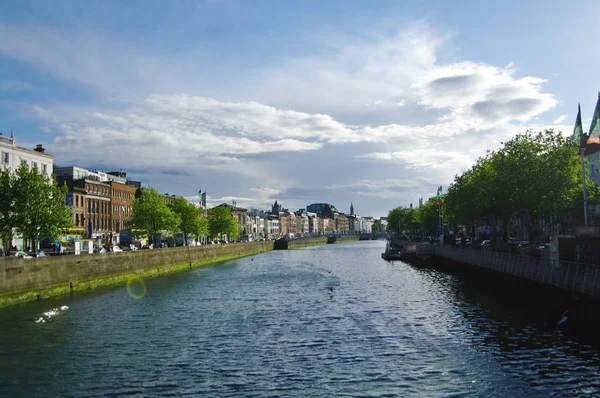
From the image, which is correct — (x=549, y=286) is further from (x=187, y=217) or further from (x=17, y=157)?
(x=187, y=217)

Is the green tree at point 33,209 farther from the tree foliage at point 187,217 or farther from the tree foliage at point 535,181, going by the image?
the tree foliage at point 187,217

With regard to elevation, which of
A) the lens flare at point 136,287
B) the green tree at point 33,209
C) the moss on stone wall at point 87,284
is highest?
the green tree at point 33,209

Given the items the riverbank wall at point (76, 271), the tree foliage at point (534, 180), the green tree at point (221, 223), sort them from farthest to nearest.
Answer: the green tree at point (221, 223), the tree foliage at point (534, 180), the riverbank wall at point (76, 271)

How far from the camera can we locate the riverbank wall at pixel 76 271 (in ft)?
140

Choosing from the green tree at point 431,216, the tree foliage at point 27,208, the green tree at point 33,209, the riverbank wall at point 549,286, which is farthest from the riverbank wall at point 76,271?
the green tree at point 431,216

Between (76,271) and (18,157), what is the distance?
3318cm

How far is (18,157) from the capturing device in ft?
256

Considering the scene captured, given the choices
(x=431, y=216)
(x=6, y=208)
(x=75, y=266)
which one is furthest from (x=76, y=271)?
(x=431, y=216)

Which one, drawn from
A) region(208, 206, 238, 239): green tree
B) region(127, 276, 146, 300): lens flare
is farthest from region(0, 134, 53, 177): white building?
region(208, 206, 238, 239): green tree

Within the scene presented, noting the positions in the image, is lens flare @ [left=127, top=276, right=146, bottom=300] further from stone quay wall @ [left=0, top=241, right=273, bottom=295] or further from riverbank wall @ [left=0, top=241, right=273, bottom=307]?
stone quay wall @ [left=0, top=241, right=273, bottom=295]

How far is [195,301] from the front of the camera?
47375 millimetres

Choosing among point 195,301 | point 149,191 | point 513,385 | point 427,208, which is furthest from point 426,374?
point 427,208

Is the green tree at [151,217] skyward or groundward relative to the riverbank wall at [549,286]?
skyward

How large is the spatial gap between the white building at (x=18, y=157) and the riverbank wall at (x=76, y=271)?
1982 cm
